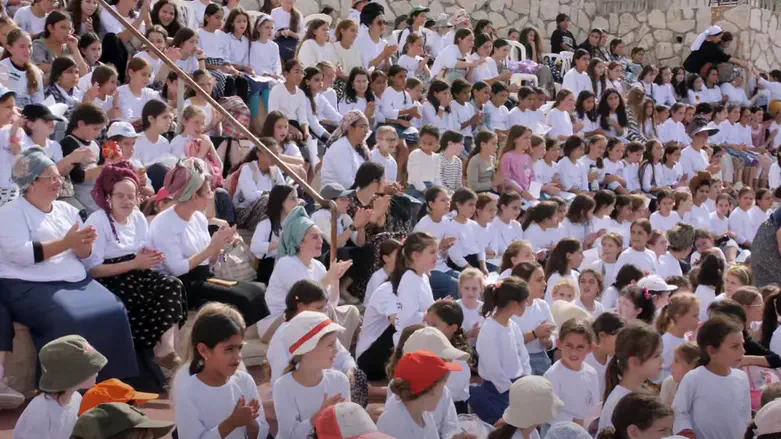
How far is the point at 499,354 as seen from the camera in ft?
20.7

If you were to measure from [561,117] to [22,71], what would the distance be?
259 inches

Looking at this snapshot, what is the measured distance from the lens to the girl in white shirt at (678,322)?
21.5ft

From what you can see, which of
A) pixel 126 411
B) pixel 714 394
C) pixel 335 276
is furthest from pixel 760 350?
pixel 126 411

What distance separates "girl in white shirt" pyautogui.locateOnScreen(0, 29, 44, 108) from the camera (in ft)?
27.6

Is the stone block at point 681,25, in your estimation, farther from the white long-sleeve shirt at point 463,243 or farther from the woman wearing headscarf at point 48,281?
the woman wearing headscarf at point 48,281

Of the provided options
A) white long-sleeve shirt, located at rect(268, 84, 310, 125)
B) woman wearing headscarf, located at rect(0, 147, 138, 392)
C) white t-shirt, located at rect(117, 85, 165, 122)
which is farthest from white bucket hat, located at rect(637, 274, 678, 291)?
white t-shirt, located at rect(117, 85, 165, 122)

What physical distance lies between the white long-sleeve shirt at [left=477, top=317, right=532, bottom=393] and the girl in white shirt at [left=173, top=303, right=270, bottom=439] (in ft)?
5.89

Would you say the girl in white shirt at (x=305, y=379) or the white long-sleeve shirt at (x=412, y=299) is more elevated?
the girl in white shirt at (x=305, y=379)

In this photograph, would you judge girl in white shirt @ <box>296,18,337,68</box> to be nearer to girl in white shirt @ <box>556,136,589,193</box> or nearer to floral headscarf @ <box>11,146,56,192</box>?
girl in white shirt @ <box>556,136,589,193</box>

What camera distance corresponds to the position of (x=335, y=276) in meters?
6.74

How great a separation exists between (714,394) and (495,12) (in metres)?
13.6

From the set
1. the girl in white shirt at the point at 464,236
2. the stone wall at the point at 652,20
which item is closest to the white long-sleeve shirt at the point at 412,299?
the girl in white shirt at the point at 464,236

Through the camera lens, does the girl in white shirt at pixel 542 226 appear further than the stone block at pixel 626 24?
No

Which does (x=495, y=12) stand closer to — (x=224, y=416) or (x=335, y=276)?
(x=335, y=276)
